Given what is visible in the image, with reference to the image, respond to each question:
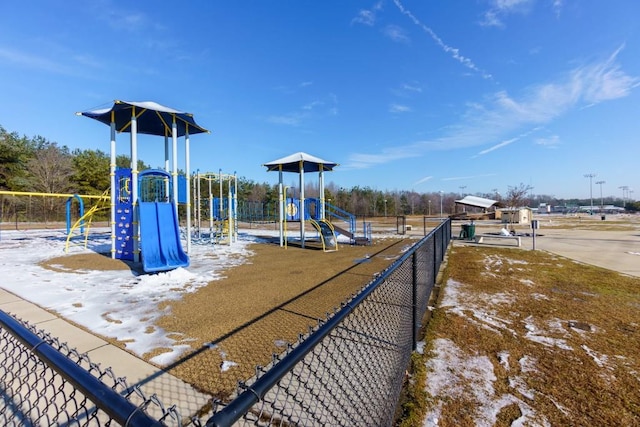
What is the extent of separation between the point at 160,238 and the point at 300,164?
6883mm

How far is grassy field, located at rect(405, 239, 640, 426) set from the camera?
102 inches

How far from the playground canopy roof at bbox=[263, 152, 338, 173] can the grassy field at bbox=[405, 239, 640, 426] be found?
8.29 m

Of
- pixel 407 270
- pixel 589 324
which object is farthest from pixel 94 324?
pixel 589 324

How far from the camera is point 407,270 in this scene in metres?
4.11

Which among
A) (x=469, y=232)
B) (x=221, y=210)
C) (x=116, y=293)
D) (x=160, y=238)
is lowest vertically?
(x=116, y=293)

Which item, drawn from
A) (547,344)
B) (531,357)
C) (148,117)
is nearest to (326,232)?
(148,117)

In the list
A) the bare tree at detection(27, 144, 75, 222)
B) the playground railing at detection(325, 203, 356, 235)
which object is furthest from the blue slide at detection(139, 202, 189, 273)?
the bare tree at detection(27, 144, 75, 222)

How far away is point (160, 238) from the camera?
8.12 m

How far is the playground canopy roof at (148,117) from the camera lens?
904cm

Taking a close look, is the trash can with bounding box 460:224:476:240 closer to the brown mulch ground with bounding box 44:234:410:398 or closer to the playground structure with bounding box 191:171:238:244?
the brown mulch ground with bounding box 44:234:410:398

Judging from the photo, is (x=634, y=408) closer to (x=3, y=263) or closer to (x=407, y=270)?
(x=407, y=270)

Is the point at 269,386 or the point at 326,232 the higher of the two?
the point at 269,386

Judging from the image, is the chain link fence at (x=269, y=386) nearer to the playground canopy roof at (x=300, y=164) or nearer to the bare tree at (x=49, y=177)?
the playground canopy roof at (x=300, y=164)

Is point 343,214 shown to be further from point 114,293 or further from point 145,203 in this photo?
point 114,293
